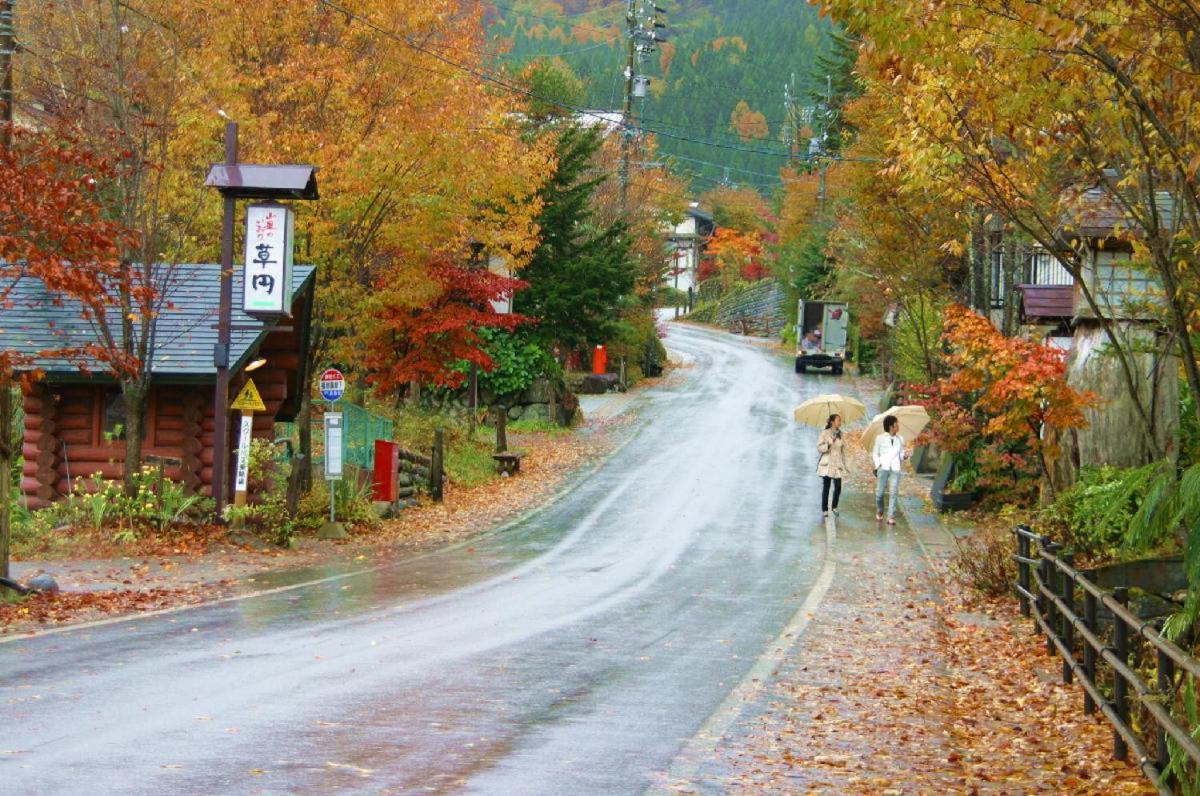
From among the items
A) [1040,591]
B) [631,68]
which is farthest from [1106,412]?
[631,68]

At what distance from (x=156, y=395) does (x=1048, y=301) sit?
16113mm

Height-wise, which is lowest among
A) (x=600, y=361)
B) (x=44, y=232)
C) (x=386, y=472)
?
(x=386, y=472)

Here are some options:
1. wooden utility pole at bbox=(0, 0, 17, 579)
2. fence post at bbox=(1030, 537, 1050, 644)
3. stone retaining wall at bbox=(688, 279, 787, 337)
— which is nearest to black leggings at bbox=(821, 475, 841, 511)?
fence post at bbox=(1030, 537, 1050, 644)

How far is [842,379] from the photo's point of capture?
200ft

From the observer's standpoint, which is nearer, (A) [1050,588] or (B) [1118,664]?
(B) [1118,664]

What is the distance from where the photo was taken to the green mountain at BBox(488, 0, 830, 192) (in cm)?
12600

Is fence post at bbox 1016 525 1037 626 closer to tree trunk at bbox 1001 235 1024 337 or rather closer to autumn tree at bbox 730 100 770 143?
tree trunk at bbox 1001 235 1024 337

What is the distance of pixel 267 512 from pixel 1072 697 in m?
13.9

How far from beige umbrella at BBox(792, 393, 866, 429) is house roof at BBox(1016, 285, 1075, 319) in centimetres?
390

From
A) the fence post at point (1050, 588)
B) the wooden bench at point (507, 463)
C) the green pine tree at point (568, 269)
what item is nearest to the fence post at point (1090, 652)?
the fence post at point (1050, 588)

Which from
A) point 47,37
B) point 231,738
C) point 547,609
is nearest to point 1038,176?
point 547,609

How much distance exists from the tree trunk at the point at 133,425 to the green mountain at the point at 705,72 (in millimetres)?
81512

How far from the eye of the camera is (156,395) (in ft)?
78.3

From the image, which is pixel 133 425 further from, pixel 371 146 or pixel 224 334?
pixel 371 146
